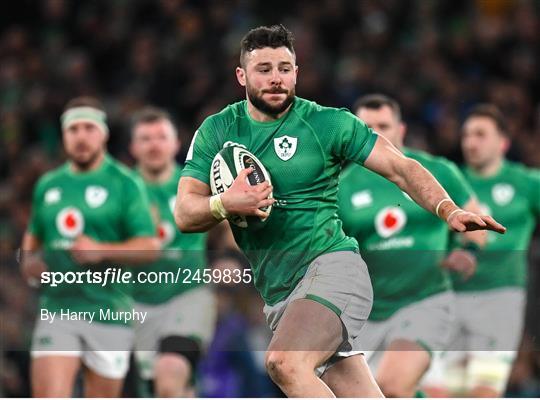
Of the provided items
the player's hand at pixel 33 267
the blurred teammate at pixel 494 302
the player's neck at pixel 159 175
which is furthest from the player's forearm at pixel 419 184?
the player's neck at pixel 159 175

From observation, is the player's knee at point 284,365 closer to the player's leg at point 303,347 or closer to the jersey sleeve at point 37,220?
the player's leg at point 303,347

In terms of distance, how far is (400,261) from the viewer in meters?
8.23

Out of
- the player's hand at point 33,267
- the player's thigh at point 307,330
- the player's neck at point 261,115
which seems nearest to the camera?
the player's thigh at point 307,330

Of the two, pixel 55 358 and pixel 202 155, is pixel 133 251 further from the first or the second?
pixel 202 155

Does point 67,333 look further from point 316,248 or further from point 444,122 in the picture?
point 444,122

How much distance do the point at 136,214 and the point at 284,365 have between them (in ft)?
10.9

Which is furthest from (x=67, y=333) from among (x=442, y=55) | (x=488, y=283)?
(x=442, y=55)

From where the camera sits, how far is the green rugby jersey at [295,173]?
19.9 feet

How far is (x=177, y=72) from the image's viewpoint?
47.8ft

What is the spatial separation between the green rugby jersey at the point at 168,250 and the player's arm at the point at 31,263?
618 mm

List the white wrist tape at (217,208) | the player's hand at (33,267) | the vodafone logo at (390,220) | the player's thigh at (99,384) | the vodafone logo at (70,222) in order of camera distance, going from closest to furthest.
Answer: the white wrist tape at (217,208) < the player's hand at (33,267) < the vodafone logo at (390,220) < the player's thigh at (99,384) < the vodafone logo at (70,222)

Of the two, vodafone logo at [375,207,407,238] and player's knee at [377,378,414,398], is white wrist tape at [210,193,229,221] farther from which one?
vodafone logo at [375,207,407,238]

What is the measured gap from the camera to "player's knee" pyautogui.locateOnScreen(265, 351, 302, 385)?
18.7 feet

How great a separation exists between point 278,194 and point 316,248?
0.96ft
